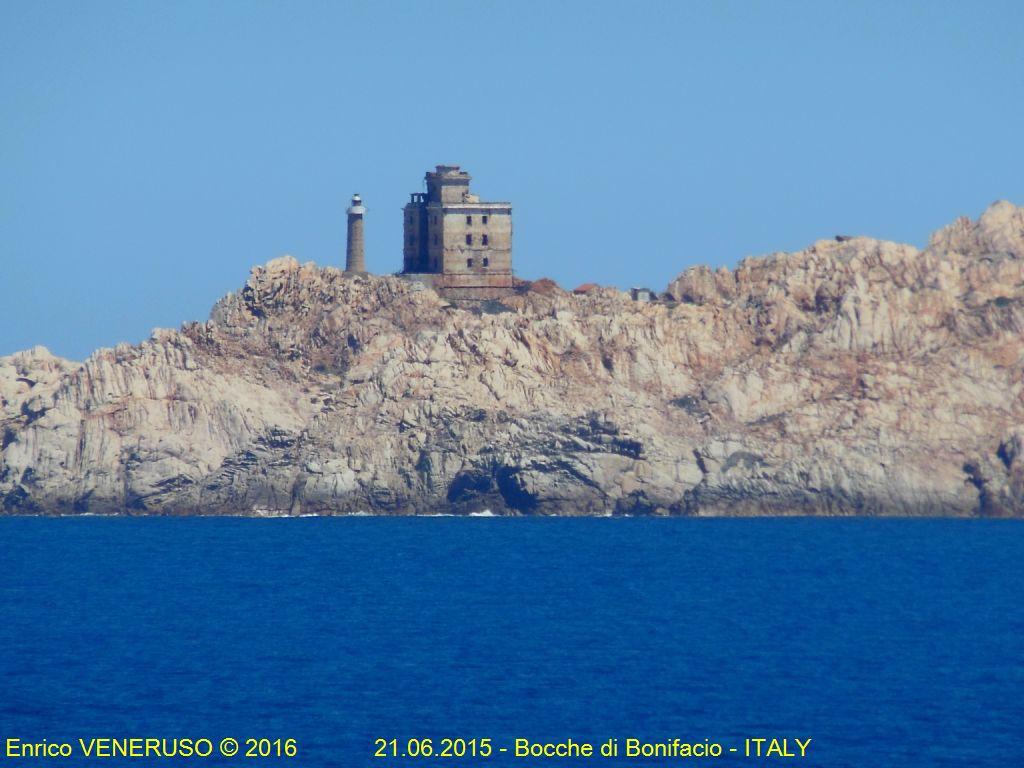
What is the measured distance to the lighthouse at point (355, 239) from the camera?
11044 centimetres

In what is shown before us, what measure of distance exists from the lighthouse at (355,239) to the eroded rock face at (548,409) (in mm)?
8863

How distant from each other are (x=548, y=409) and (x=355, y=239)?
19.4 meters

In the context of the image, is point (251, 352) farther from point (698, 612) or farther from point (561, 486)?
point (698, 612)

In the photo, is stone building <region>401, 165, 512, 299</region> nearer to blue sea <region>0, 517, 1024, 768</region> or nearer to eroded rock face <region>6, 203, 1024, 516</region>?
eroded rock face <region>6, 203, 1024, 516</region>

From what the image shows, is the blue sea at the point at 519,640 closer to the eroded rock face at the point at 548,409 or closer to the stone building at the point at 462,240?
the eroded rock face at the point at 548,409

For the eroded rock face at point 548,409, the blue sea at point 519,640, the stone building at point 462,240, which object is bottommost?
the blue sea at point 519,640

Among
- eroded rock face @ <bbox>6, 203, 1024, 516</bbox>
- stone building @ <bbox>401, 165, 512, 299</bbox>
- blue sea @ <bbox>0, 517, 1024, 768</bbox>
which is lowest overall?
blue sea @ <bbox>0, 517, 1024, 768</bbox>

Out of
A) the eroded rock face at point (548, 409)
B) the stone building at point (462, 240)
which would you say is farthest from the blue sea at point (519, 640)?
the stone building at point (462, 240)

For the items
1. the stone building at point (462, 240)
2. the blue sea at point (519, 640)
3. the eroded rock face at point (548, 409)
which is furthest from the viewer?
the stone building at point (462, 240)

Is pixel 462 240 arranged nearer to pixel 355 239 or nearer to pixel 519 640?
pixel 355 239

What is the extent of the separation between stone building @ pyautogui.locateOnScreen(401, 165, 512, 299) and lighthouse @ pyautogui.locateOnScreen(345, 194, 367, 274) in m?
3.59

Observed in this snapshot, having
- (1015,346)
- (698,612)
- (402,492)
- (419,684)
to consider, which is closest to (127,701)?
(419,684)

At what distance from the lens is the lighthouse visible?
110438 mm

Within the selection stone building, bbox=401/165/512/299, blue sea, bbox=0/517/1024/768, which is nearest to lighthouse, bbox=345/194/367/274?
stone building, bbox=401/165/512/299
